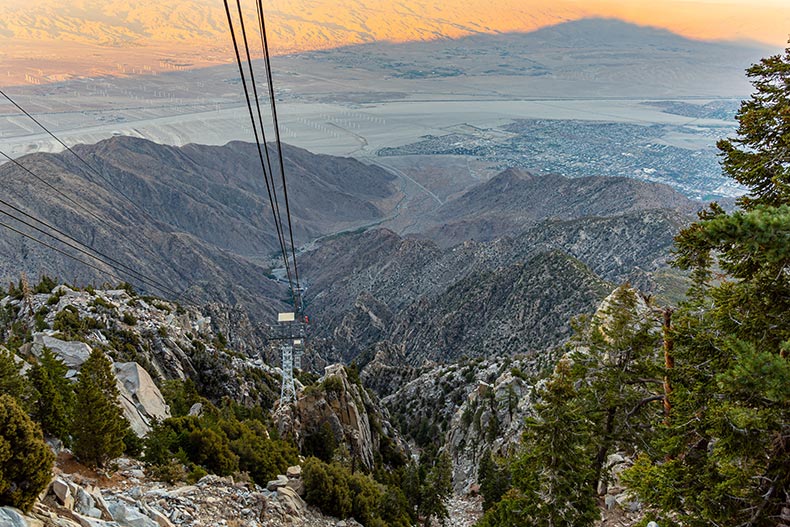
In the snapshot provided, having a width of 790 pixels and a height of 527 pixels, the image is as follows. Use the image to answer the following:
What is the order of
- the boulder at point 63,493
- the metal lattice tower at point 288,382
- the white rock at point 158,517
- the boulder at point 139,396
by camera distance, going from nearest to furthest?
the boulder at point 63,493 < the white rock at point 158,517 < the boulder at point 139,396 < the metal lattice tower at point 288,382

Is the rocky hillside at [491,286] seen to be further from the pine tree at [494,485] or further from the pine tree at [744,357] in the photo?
the pine tree at [744,357]

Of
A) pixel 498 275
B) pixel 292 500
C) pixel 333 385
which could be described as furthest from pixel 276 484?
pixel 498 275

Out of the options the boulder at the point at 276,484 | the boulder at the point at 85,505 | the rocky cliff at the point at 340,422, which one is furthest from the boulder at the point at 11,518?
the rocky cliff at the point at 340,422

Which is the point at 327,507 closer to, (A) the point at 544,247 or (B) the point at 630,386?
(B) the point at 630,386

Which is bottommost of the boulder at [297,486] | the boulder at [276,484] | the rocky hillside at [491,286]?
the rocky hillside at [491,286]

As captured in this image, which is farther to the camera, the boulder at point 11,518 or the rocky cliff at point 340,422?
the rocky cliff at point 340,422

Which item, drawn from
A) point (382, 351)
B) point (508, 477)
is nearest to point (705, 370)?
point (508, 477)

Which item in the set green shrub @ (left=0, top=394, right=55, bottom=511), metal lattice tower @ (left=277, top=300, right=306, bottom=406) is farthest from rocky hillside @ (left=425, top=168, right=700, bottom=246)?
green shrub @ (left=0, top=394, right=55, bottom=511)
